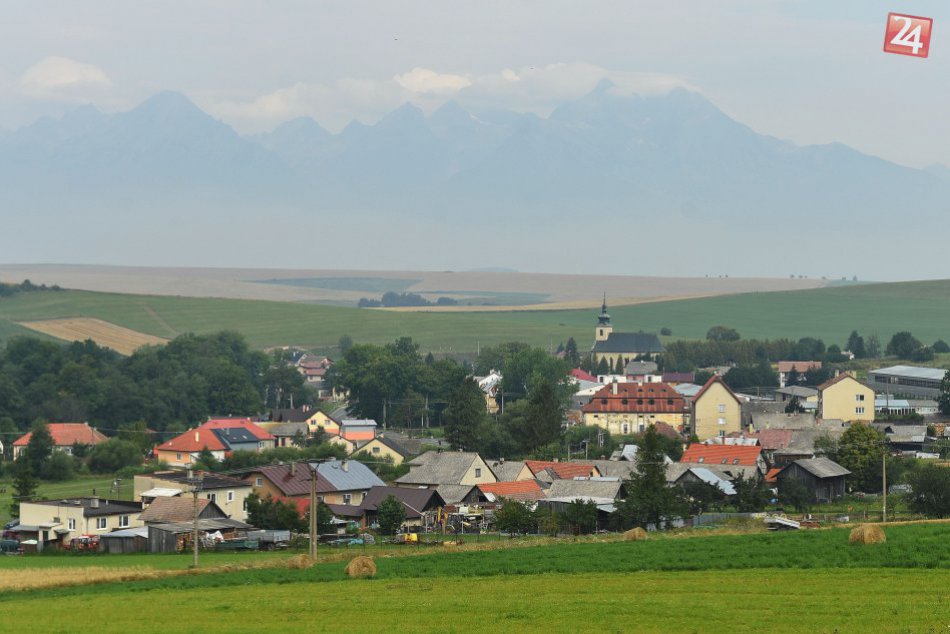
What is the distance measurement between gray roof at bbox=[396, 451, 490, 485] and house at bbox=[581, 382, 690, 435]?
103 ft

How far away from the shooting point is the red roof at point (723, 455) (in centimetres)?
6650

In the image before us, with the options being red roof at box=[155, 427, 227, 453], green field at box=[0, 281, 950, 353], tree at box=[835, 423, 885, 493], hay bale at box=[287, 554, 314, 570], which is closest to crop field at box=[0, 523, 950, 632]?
hay bale at box=[287, 554, 314, 570]

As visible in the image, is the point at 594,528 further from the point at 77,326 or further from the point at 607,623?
the point at 77,326

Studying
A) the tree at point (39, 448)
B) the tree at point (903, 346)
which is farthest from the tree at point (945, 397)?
the tree at point (39, 448)

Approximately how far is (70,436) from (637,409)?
36.8 metres

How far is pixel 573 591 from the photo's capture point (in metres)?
27.5

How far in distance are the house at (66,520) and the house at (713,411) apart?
44.9 metres

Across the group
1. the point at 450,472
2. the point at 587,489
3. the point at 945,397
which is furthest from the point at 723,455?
the point at 945,397

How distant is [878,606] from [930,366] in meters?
105

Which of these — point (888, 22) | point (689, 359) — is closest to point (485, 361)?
point (689, 359)

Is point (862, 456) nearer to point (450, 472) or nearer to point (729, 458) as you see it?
point (729, 458)

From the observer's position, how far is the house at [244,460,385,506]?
57500mm

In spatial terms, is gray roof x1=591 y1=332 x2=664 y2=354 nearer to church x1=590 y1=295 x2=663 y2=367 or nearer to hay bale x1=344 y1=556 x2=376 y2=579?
church x1=590 y1=295 x2=663 y2=367

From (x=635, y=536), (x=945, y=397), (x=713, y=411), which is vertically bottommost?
(x=635, y=536)
